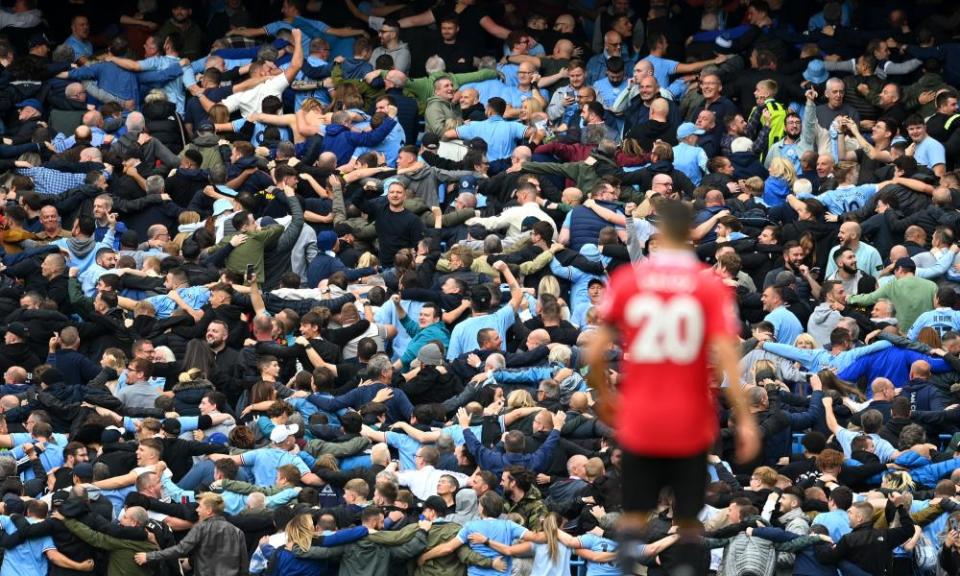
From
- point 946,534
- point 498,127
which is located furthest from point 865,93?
point 946,534

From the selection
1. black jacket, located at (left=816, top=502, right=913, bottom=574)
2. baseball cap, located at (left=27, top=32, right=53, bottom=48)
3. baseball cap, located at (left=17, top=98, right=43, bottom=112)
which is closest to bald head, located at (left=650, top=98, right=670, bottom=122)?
baseball cap, located at (left=17, top=98, right=43, bottom=112)

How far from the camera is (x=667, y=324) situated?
11.6 m

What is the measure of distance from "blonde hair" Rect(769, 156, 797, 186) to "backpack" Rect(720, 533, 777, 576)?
276 inches

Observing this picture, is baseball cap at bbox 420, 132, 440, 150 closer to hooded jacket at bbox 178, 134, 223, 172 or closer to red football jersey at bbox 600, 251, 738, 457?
hooded jacket at bbox 178, 134, 223, 172

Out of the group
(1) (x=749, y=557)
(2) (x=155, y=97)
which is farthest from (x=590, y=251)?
(2) (x=155, y=97)

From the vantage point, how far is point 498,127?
26109 millimetres

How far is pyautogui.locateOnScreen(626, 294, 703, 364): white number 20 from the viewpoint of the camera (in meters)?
11.6

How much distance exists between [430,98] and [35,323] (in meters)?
6.85

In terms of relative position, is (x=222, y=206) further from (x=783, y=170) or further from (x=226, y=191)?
(x=783, y=170)

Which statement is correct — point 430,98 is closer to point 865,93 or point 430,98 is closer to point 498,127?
point 498,127

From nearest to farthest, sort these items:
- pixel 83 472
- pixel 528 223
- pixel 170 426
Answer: pixel 83 472
pixel 170 426
pixel 528 223

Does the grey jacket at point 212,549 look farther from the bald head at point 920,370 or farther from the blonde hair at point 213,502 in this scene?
the bald head at point 920,370

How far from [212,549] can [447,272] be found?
530cm

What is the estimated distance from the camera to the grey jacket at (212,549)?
18.8m
